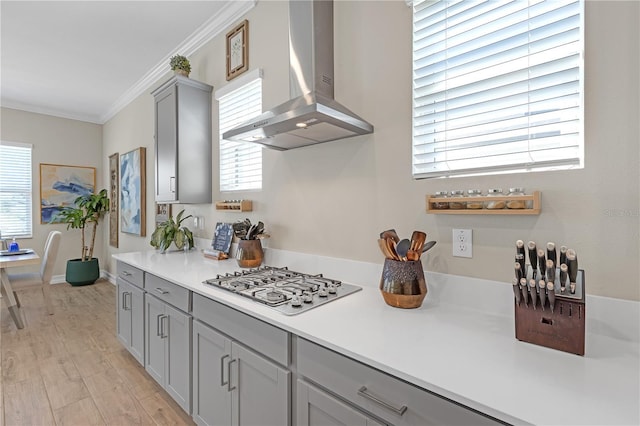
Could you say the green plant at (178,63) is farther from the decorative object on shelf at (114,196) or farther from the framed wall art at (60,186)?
the framed wall art at (60,186)

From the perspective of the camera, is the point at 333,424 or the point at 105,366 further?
the point at 105,366

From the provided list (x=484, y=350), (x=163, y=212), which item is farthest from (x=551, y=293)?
(x=163, y=212)

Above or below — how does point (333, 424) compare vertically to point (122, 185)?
below

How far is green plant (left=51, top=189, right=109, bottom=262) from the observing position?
4891 millimetres

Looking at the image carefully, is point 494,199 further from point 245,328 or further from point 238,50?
point 238,50

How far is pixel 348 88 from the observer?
175cm

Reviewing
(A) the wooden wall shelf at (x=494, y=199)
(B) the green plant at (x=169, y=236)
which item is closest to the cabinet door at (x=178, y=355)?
(B) the green plant at (x=169, y=236)

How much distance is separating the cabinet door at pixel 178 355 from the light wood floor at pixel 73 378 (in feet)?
0.69

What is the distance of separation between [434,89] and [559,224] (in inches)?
30.0

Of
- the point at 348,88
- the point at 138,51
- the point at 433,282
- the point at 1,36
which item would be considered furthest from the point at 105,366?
the point at 1,36

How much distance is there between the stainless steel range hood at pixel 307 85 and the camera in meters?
1.51

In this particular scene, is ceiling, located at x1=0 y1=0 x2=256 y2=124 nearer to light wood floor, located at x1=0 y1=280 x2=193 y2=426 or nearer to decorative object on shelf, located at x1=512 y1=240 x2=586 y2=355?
decorative object on shelf, located at x1=512 y1=240 x2=586 y2=355

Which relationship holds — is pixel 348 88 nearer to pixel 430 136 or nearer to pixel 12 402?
pixel 430 136

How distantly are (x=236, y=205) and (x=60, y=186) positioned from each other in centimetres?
458
